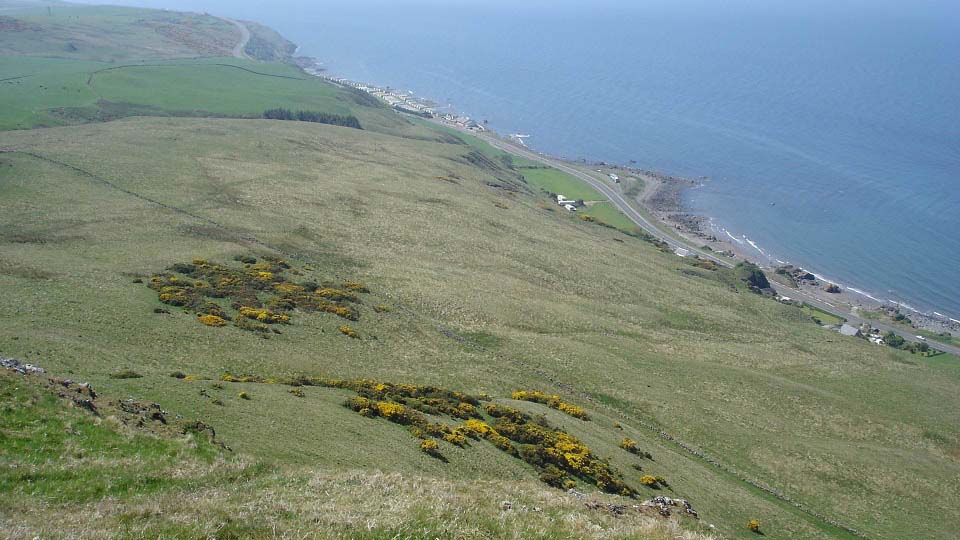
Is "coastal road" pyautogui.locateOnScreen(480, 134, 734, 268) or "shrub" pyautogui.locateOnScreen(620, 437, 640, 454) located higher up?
"coastal road" pyautogui.locateOnScreen(480, 134, 734, 268)

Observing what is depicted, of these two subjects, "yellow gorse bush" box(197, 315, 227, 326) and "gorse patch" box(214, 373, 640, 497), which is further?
"yellow gorse bush" box(197, 315, 227, 326)

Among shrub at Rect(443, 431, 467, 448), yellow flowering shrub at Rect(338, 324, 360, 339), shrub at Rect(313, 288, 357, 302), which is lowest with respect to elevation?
yellow flowering shrub at Rect(338, 324, 360, 339)

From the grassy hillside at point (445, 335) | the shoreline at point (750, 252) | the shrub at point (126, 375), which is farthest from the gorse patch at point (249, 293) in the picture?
the shoreline at point (750, 252)

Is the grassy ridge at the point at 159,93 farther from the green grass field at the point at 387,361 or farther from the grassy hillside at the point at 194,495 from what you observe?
the grassy hillside at the point at 194,495

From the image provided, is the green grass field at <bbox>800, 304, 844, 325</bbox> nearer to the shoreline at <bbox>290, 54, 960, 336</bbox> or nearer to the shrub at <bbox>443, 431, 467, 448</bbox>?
the shoreline at <bbox>290, 54, 960, 336</bbox>

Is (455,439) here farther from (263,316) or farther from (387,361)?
(263,316)

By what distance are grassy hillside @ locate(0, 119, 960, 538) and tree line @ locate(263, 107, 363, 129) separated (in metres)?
38.5

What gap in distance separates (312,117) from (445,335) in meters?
107

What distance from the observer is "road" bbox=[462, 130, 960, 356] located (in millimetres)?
97938

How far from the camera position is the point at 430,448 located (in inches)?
1226

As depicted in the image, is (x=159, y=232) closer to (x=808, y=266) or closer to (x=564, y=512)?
(x=564, y=512)

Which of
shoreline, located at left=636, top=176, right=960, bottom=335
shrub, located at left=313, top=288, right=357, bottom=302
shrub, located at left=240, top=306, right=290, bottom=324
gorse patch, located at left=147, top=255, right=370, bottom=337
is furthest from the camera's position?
shoreline, located at left=636, top=176, right=960, bottom=335

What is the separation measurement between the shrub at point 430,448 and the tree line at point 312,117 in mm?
124785

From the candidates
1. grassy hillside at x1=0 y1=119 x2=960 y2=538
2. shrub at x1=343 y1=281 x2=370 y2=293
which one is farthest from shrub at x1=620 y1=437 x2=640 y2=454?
shrub at x1=343 y1=281 x2=370 y2=293
